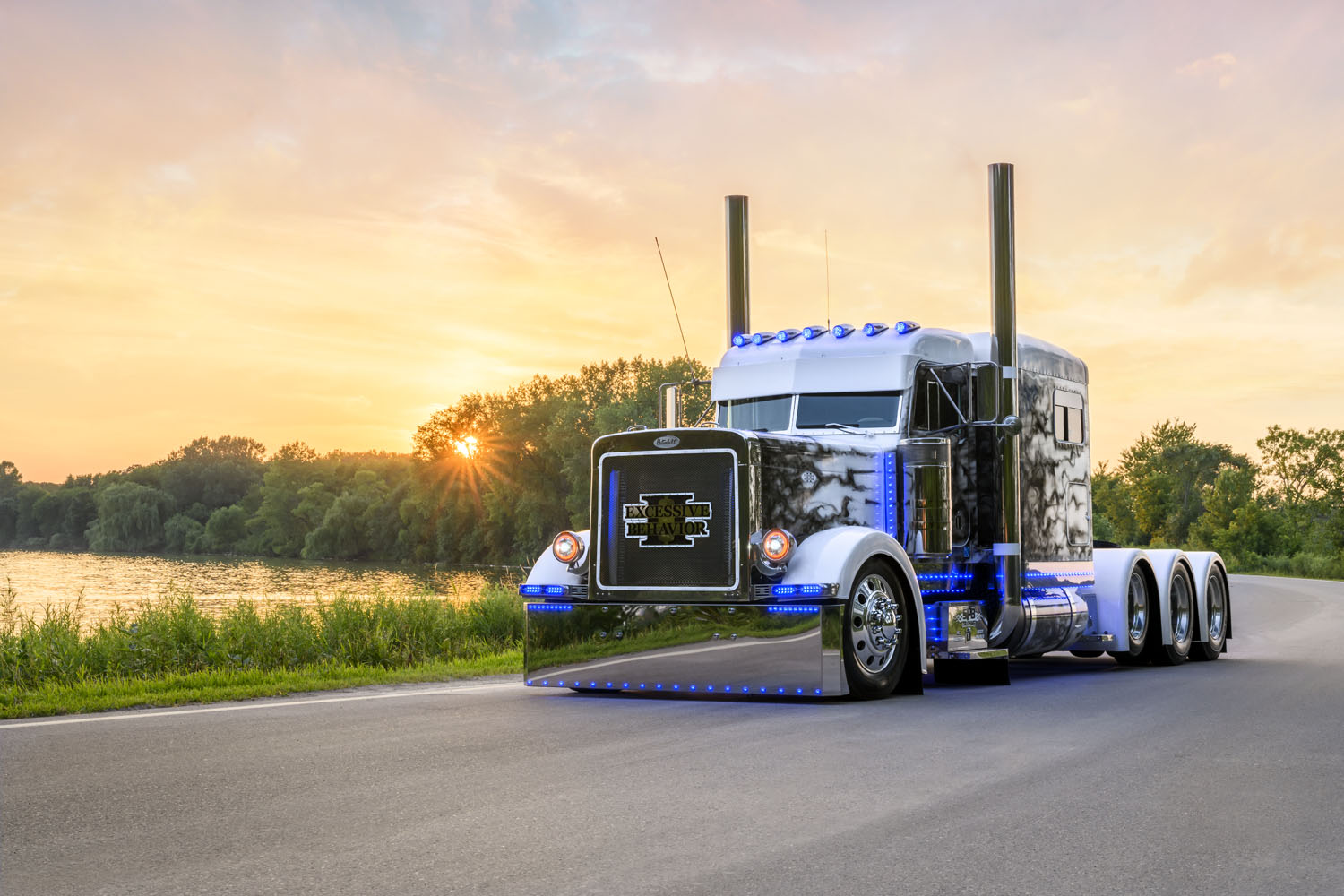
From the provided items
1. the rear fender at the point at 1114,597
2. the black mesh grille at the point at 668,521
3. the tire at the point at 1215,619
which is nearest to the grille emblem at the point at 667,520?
the black mesh grille at the point at 668,521

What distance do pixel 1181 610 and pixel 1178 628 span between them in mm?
270

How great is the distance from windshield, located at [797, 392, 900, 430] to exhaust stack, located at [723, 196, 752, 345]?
8.49 feet

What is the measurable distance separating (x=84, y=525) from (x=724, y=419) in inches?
4188

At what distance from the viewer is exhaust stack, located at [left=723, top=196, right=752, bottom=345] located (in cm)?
1595

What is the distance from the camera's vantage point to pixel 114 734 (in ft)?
29.1

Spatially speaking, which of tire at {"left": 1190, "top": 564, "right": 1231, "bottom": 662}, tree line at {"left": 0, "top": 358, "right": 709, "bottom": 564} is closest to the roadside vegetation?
tree line at {"left": 0, "top": 358, "right": 709, "bottom": 564}

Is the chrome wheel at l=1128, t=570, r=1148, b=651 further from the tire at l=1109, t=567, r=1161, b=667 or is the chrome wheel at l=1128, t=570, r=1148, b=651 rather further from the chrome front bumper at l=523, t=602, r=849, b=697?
the chrome front bumper at l=523, t=602, r=849, b=697

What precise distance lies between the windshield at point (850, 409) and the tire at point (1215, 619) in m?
6.77

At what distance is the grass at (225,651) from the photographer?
468 inches

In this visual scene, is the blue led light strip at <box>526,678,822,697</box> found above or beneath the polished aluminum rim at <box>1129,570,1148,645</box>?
beneath

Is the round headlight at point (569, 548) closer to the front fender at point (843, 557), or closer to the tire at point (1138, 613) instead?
the front fender at point (843, 557)

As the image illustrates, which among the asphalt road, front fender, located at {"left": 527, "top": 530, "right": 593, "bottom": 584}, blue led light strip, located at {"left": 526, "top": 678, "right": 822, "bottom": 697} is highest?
front fender, located at {"left": 527, "top": 530, "right": 593, "bottom": 584}

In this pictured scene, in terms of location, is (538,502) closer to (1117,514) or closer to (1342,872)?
(1117,514)

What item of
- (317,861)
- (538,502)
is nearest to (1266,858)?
(317,861)
